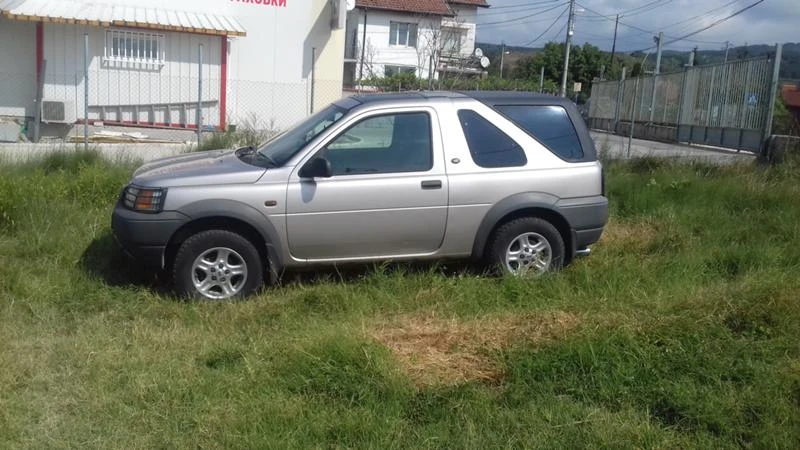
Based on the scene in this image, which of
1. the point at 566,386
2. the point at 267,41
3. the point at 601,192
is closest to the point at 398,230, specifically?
the point at 601,192

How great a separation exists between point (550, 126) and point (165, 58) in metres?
12.8

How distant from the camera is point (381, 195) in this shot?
6.32 metres

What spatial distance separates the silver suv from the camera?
20.0 ft

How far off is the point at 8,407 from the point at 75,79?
45.1ft

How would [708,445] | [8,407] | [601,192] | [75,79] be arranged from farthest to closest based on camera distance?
1. [75,79]
2. [601,192]
3. [8,407]
4. [708,445]

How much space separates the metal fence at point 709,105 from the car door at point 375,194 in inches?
376

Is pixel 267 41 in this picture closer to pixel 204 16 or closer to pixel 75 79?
pixel 204 16

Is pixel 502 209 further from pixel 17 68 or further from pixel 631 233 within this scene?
pixel 17 68

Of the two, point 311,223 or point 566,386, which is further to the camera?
point 311,223

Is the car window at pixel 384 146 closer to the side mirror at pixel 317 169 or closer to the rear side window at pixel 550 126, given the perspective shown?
the side mirror at pixel 317 169

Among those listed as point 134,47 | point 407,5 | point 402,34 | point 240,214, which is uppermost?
point 407,5

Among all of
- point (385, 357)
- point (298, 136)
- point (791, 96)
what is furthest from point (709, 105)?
point (385, 357)

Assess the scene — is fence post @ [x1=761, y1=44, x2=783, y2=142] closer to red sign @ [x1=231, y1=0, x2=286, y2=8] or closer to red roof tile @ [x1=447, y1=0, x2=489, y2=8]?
red sign @ [x1=231, y1=0, x2=286, y2=8]

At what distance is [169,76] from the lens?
17.3 m
